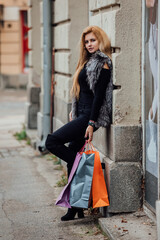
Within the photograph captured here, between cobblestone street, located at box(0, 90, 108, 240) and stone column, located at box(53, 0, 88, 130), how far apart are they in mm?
862

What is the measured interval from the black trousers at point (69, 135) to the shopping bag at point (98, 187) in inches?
12.1

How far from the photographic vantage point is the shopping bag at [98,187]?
4.82 metres

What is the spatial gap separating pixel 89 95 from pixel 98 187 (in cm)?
91

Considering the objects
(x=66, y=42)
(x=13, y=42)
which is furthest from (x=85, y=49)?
(x=13, y=42)

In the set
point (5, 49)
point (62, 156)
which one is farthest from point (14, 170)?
point (5, 49)

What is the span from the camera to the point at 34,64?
1121 cm

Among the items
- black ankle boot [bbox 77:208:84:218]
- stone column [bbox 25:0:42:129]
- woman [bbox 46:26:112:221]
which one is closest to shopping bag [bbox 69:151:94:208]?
woman [bbox 46:26:112:221]

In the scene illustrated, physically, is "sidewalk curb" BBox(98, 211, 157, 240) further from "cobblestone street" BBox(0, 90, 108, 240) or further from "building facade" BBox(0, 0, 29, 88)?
"building facade" BBox(0, 0, 29, 88)

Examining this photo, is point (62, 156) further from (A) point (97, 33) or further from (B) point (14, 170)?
(B) point (14, 170)

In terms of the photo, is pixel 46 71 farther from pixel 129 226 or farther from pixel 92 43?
pixel 129 226

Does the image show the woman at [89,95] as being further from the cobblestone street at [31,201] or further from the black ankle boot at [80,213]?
the cobblestone street at [31,201]

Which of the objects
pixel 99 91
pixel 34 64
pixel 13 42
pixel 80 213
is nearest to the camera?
pixel 99 91

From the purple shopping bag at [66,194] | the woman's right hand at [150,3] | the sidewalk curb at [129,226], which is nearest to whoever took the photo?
the sidewalk curb at [129,226]

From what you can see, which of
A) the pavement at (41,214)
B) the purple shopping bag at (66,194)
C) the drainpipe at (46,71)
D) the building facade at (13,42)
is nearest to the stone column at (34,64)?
the pavement at (41,214)
